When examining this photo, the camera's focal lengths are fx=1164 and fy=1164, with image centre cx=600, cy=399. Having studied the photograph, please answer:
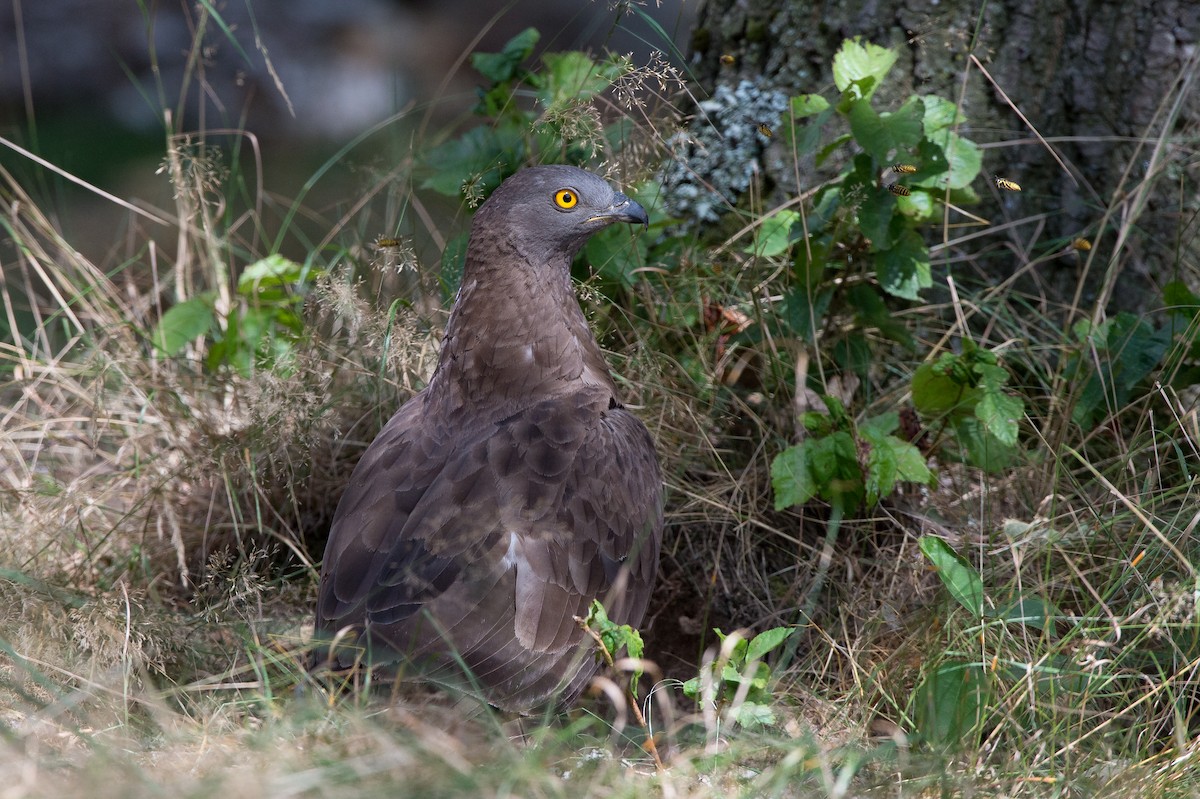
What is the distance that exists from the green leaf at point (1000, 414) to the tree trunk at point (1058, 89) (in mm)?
836

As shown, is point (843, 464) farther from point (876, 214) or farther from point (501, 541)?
point (501, 541)

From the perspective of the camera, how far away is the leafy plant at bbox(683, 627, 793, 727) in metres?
2.46

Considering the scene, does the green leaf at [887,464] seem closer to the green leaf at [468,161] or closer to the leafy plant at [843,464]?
the leafy plant at [843,464]

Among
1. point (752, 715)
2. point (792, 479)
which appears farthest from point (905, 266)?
point (752, 715)

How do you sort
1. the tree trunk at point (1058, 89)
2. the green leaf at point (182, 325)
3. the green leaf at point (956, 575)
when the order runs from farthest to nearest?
1. the tree trunk at point (1058, 89)
2. the green leaf at point (182, 325)
3. the green leaf at point (956, 575)

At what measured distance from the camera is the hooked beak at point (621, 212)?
311cm

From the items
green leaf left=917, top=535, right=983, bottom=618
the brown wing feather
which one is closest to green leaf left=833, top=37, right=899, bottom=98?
the brown wing feather

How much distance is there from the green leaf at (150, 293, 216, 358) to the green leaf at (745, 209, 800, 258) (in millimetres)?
1719

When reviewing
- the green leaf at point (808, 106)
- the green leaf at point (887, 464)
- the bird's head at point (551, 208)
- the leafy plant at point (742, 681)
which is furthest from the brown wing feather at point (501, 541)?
the green leaf at point (808, 106)

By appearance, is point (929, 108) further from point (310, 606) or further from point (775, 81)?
point (310, 606)

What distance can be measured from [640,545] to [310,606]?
107 cm

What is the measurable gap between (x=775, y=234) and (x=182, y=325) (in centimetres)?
184

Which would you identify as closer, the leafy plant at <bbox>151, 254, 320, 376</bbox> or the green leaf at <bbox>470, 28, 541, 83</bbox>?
the green leaf at <bbox>470, 28, 541, 83</bbox>

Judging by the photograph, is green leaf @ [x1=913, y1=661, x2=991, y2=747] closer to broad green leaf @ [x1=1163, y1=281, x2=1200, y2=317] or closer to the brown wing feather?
the brown wing feather
